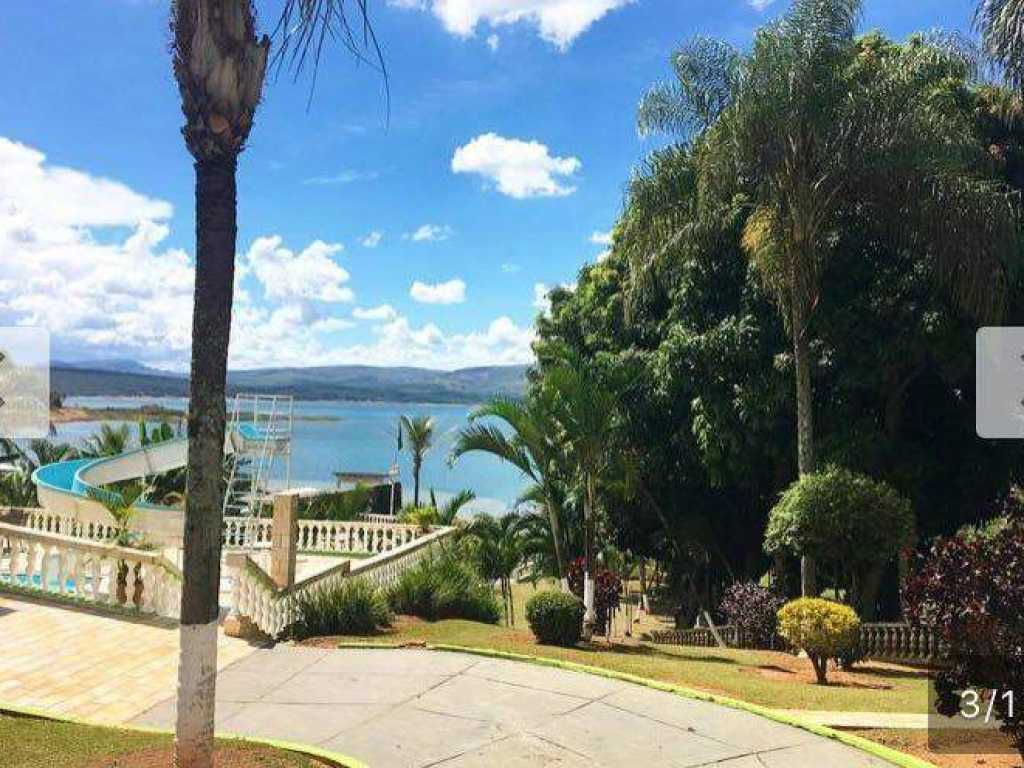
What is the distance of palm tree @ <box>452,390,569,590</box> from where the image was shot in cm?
1356

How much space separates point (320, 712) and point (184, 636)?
2583 mm

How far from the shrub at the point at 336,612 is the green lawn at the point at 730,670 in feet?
1.16

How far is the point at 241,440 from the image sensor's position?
19969mm

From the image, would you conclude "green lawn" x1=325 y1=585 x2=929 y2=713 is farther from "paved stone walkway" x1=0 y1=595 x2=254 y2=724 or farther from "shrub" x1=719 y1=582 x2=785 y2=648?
"paved stone walkway" x1=0 y1=595 x2=254 y2=724

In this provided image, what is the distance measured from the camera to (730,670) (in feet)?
34.8

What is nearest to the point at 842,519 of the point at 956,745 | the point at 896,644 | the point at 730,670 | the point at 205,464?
the point at 896,644

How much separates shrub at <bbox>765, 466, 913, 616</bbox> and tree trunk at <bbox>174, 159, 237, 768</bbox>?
1064cm

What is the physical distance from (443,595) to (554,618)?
8.39 feet

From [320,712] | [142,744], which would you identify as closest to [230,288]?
[142,744]

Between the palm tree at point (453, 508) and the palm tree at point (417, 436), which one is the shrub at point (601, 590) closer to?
the palm tree at point (453, 508)

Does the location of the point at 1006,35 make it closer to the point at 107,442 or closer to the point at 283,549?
the point at 283,549

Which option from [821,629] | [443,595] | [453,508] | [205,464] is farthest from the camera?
[453,508]

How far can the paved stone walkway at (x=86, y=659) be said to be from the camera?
7.81 m

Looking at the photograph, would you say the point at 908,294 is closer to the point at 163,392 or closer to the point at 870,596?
the point at 870,596
